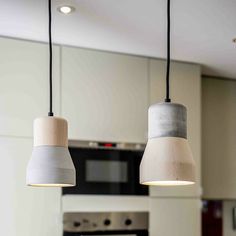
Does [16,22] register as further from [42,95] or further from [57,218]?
[57,218]

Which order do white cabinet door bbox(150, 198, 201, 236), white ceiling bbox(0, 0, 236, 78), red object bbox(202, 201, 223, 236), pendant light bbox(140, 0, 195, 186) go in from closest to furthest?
1. pendant light bbox(140, 0, 195, 186)
2. white ceiling bbox(0, 0, 236, 78)
3. white cabinet door bbox(150, 198, 201, 236)
4. red object bbox(202, 201, 223, 236)

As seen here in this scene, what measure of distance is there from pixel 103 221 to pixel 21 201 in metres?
0.54

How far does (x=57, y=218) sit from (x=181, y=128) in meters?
1.39

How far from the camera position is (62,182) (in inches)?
75.1

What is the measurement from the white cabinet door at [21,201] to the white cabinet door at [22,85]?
10 centimetres

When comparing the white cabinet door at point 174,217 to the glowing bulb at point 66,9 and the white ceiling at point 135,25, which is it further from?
the glowing bulb at point 66,9

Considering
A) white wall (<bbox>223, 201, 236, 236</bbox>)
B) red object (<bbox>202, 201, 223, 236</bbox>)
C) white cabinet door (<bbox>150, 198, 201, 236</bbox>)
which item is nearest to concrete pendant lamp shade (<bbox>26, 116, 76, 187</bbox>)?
white cabinet door (<bbox>150, 198, 201, 236</bbox>)

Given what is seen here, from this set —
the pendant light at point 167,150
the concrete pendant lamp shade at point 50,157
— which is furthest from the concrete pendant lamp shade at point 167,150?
the concrete pendant lamp shade at point 50,157

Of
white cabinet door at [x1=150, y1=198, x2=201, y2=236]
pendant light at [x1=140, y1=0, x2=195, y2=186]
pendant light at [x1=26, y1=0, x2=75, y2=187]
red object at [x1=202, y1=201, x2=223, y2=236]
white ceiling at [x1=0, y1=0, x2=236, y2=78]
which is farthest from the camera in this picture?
red object at [x1=202, y1=201, x2=223, y2=236]

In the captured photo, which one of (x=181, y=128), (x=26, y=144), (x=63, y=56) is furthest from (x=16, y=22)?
(x=181, y=128)

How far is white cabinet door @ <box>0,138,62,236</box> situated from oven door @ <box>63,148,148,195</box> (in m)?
0.17

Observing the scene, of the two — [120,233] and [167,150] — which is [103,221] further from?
[167,150]

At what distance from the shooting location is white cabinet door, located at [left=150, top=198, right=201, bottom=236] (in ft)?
10.8

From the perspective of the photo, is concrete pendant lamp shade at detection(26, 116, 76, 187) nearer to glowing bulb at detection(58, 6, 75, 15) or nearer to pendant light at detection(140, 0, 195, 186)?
pendant light at detection(140, 0, 195, 186)
